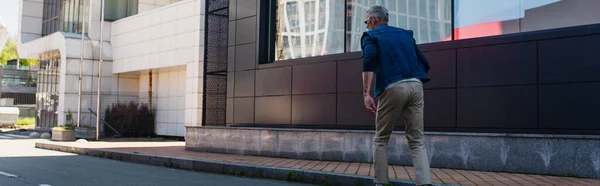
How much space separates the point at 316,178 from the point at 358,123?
2709 mm

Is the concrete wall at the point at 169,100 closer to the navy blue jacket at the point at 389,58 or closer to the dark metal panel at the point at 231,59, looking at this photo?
the dark metal panel at the point at 231,59

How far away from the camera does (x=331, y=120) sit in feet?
33.6

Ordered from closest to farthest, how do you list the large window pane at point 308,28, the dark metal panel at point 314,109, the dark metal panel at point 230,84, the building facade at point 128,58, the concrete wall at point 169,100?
the dark metal panel at point 314,109 → the large window pane at point 308,28 → the dark metal panel at point 230,84 → the building facade at point 128,58 → the concrete wall at point 169,100

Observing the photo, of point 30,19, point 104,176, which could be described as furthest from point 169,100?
point 104,176

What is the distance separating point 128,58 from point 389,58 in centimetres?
2049

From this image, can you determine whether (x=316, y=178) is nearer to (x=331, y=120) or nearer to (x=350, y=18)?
(x=331, y=120)

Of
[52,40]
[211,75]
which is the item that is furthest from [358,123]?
[52,40]

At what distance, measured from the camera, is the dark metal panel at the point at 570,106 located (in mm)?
7145

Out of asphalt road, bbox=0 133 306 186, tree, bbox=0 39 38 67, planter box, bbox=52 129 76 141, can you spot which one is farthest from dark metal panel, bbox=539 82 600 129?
tree, bbox=0 39 38 67

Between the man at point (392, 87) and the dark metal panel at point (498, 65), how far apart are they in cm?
333

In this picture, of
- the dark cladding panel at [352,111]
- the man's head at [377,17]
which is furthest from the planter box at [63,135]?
the man's head at [377,17]

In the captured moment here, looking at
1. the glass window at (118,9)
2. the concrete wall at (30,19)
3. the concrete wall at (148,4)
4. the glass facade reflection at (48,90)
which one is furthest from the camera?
the concrete wall at (30,19)

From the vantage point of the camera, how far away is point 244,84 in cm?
1211

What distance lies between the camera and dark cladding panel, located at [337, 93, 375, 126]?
9.61m
